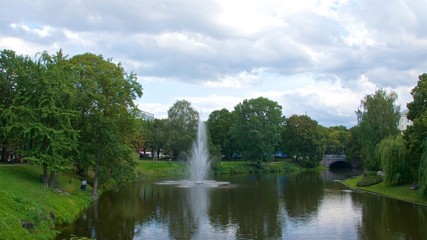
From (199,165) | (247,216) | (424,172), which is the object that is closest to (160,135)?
(199,165)

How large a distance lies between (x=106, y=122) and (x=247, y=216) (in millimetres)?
17637

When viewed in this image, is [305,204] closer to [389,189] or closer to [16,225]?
[389,189]

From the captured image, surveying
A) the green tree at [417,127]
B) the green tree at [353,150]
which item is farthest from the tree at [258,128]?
the green tree at [417,127]

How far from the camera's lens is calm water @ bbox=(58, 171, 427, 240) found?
1212 inches

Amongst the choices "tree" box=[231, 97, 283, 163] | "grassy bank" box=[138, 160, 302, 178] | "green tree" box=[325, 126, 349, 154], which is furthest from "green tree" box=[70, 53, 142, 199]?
"green tree" box=[325, 126, 349, 154]

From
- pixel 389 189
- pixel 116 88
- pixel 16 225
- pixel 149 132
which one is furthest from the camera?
pixel 149 132

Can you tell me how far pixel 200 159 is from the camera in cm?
8388

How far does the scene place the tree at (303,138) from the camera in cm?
11775

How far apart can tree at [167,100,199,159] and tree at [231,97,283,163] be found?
12.2 meters

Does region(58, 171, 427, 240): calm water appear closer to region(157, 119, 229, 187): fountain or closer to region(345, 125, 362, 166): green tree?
region(157, 119, 229, 187): fountain

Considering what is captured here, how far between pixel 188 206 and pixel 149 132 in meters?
58.1

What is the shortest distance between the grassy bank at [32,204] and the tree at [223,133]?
71.2 m

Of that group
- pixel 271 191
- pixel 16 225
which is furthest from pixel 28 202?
pixel 271 191

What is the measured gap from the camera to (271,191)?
58719 mm
